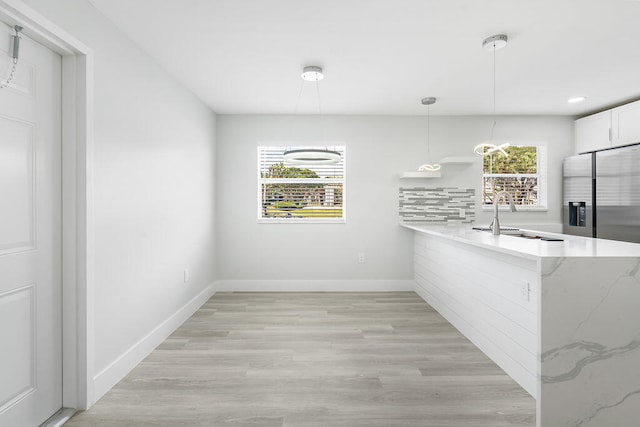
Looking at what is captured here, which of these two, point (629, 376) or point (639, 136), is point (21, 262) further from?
point (639, 136)

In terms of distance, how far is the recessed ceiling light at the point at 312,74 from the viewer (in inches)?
118

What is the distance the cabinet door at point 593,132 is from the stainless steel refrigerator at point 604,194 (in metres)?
0.19

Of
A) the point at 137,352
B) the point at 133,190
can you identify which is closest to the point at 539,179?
the point at 133,190

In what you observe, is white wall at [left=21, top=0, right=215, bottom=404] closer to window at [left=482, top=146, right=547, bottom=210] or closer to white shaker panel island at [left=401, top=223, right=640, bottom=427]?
white shaker panel island at [left=401, top=223, right=640, bottom=427]

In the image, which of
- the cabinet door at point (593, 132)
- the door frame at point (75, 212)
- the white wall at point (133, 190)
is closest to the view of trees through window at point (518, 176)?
the cabinet door at point (593, 132)

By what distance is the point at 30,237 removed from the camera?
1775 mm

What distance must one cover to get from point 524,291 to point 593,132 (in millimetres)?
3412

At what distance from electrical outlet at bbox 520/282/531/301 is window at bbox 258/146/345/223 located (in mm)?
2748

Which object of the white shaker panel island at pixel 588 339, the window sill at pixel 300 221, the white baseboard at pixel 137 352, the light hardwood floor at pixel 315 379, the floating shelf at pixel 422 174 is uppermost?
the floating shelf at pixel 422 174

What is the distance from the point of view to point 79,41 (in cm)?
195

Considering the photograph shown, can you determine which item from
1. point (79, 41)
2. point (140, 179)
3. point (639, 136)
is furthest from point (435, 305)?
point (79, 41)

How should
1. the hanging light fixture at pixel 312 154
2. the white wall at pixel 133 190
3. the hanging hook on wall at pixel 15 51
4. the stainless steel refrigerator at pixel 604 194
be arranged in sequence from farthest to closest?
the stainless steel refrigerator at pixel 604 194, the hanging light fixture at pixel 312 154, the white wall at pixel 133 190, the hanging hook on wall at pixel 15 51

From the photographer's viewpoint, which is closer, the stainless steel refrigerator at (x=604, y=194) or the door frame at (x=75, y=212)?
the door frame at (x=75, y=212)

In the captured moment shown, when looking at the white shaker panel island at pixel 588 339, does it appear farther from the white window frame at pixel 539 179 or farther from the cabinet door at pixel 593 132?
the cabinet door at pixel 593 132
